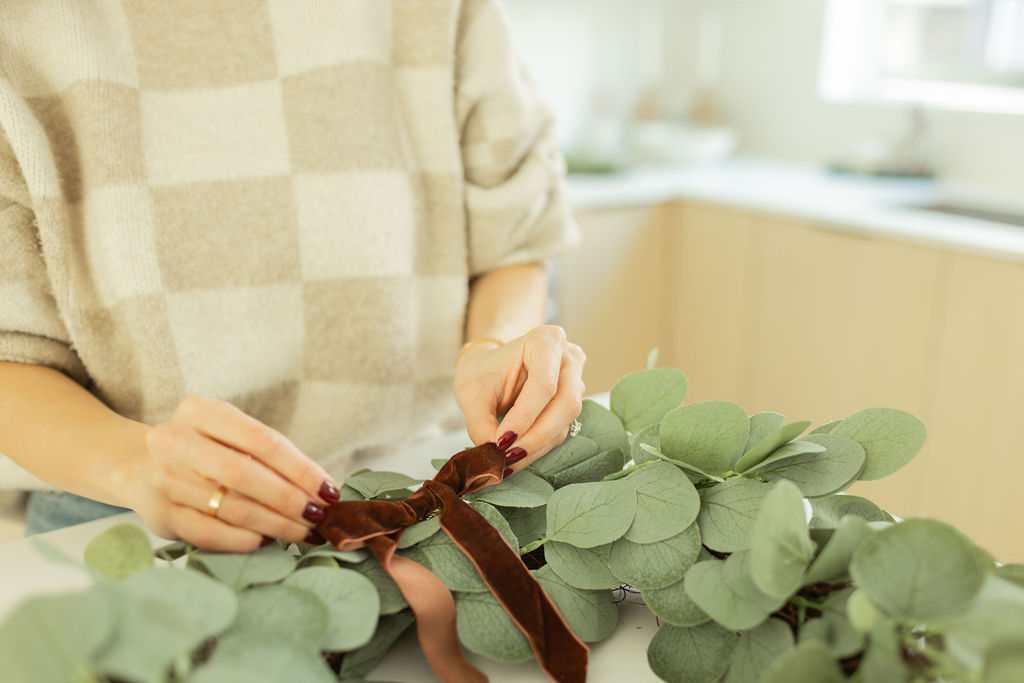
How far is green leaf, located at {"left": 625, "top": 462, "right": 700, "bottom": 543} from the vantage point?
1.44 feet

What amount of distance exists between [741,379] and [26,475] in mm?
1700

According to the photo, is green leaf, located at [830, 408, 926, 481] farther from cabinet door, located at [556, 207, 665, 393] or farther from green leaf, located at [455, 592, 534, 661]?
cabinet door, located at [556, 207, 665, 393]

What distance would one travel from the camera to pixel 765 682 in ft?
1.06

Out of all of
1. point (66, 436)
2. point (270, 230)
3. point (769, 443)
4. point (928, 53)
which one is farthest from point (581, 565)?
point (928, 53)

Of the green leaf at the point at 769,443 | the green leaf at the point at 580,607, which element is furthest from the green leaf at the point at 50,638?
the green leaf at the point at 769,443

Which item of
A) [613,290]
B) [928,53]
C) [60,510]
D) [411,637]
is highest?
[928,53]

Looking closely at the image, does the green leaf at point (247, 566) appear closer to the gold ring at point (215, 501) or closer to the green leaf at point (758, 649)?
the gold ring at point (215, 501)

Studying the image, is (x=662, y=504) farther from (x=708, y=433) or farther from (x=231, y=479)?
(x=231, y=479)

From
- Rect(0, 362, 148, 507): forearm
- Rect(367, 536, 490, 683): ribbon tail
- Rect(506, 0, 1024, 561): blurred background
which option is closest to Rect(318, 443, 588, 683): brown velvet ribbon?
Rect(367, 536, 490, 683): ribbon tail

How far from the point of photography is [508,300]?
36.3 inches

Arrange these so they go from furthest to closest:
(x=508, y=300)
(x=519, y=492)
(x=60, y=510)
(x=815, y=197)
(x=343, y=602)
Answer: (x=815, y=197) → (x=508, y=300) → (x=60, y=510) → (x=519, y=492) → (x=343, y=602)

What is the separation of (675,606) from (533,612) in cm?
7

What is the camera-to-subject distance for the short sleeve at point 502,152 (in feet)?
2.96

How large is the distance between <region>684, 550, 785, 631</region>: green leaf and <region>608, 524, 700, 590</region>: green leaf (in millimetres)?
13
